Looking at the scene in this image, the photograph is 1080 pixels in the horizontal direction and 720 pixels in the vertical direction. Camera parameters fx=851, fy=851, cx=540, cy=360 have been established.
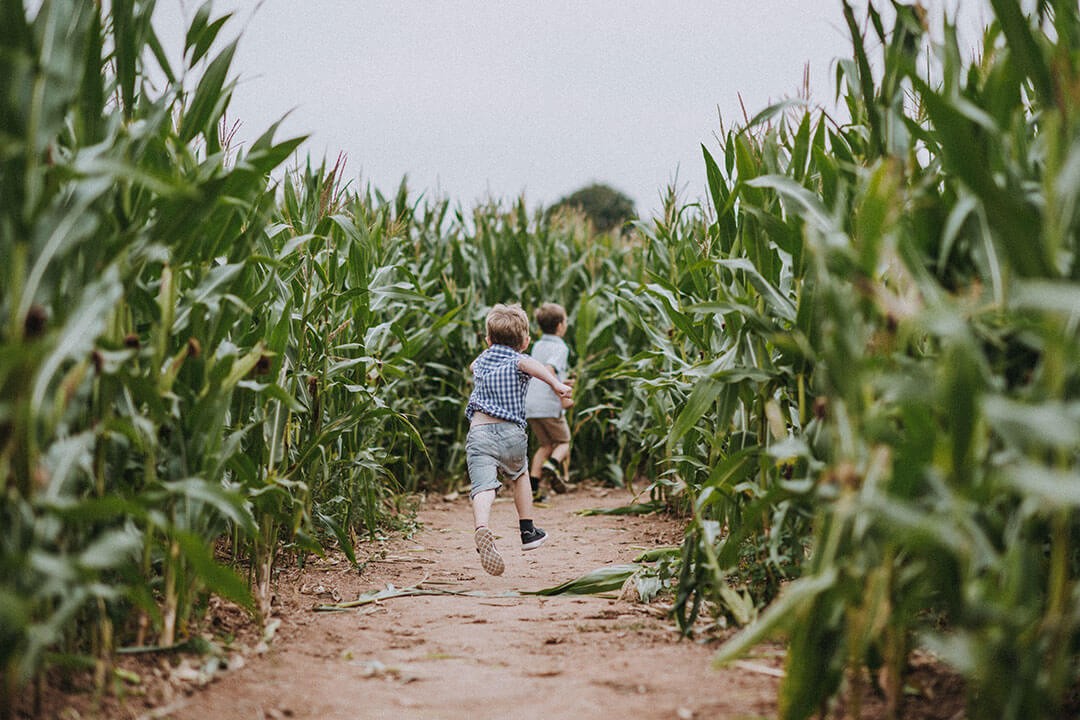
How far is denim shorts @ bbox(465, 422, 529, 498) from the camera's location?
4.77 m

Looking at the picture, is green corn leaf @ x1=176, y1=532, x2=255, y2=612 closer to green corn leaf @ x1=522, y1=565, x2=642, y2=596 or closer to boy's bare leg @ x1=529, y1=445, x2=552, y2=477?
green corn leaf @ x1=522, y1=565, x2=642, y2=596

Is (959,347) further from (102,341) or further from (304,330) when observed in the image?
(304,330)

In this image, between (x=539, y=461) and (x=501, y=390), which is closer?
(x=501, y=390)

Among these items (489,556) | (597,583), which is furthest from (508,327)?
(597,583)

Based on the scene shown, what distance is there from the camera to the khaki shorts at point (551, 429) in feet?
24.0

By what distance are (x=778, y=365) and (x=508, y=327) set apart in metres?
2.27

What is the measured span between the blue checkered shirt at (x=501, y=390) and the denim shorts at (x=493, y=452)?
73mm

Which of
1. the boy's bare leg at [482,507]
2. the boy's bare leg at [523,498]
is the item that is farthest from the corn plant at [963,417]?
the boy's bare leg at [523,498]

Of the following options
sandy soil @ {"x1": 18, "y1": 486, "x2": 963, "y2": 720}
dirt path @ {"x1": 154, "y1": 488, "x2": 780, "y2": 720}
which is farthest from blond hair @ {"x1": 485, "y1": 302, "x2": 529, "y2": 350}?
sandy soil @ {"x1": 18, "y1": 486, "x2": 963, "y2": 720}

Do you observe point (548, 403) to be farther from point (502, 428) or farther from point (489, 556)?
point (489, 556)

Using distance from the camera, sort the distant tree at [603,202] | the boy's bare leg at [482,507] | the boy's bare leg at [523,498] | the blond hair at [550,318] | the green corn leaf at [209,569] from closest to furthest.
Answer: the green corn leaf at [209,569] < the boy's bare leg at [482,507] < the boy's bare leg at [523,498] < the blond hair at [550,318] < the distant tree at [603,202]

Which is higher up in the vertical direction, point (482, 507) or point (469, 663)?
point (482, 507)

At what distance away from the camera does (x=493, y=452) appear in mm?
4801

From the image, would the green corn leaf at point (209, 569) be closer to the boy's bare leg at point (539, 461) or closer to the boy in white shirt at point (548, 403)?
the boy in white shirt at point (548, 403)
